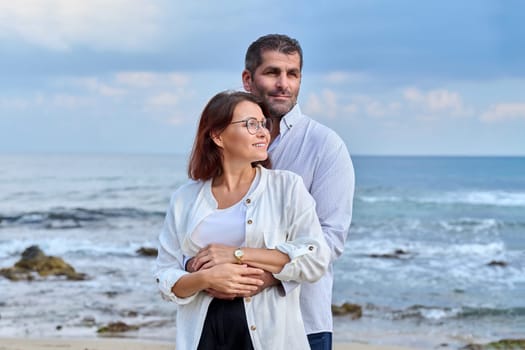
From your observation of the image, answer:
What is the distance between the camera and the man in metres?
3.00

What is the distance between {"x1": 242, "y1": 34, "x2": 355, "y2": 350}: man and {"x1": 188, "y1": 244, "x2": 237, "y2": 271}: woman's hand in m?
0.46

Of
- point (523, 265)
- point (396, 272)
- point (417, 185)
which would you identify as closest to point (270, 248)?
point (396, 272)

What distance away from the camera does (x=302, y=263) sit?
2.60 m

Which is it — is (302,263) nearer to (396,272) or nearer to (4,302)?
(4,302)

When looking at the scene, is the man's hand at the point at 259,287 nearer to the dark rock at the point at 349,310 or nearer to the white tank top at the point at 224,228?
the white tank top at the point at 224,228

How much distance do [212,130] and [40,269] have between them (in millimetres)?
11908

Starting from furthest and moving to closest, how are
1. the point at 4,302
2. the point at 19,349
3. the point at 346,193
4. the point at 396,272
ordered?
the point at 396,272
the point at 4,302
the point at 19,349
the point at 346,193

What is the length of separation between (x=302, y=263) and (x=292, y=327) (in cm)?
25

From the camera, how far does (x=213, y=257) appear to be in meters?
2.61

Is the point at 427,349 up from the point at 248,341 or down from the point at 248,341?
down

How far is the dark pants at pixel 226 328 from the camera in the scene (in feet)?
8.68

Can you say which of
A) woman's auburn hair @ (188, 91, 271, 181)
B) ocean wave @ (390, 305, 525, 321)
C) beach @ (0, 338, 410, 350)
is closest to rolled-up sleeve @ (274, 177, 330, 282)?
woman's auburn hair @ (188, 91, 271, 181)

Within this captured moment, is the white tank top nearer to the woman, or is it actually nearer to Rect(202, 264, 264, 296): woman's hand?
the woman

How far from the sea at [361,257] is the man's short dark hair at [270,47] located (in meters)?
6.12
